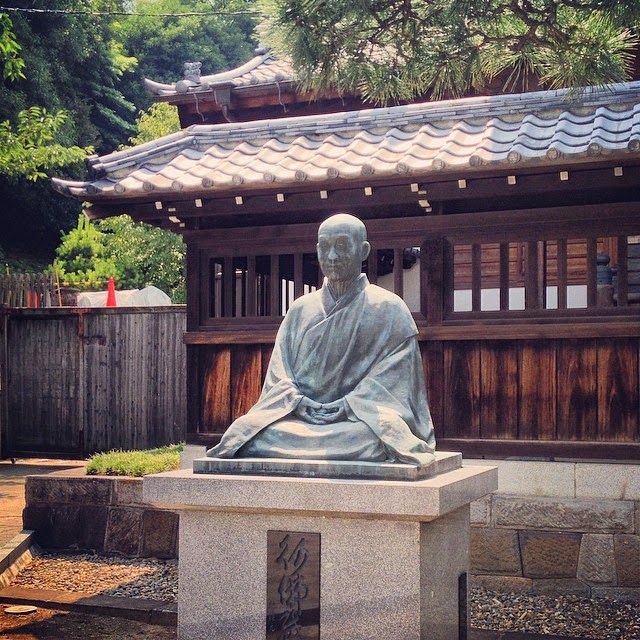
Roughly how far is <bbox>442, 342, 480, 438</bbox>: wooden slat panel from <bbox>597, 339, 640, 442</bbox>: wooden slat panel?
1147 millimetres

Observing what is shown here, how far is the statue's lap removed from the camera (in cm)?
539

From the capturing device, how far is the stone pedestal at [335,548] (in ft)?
16.8

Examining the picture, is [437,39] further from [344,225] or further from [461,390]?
[461,390]

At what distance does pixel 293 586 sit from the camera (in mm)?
5410

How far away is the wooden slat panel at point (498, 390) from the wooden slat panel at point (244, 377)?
7.64 feet

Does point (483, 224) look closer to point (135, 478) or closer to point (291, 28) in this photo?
point (291, 28)

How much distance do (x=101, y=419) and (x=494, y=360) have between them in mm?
8097

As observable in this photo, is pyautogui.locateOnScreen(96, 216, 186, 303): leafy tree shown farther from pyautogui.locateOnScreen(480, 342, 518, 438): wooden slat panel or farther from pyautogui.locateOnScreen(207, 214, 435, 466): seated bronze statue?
pyautogui.locateOnScreen(207, 214, 435, 466): seated bronze statue

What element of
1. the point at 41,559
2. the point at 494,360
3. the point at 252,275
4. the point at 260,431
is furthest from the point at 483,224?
the point at 41,559

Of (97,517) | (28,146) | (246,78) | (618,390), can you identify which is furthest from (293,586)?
(28,146)

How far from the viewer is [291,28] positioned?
6.91 m

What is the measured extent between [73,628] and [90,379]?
26.7ft

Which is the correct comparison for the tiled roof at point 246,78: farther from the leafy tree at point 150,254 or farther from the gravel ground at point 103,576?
the leafy tree at point 150,254

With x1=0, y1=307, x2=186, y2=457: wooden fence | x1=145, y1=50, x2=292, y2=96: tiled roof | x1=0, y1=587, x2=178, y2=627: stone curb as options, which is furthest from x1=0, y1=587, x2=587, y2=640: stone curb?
x1=145, y1=50, x2=292, y2=96: tiled roof
